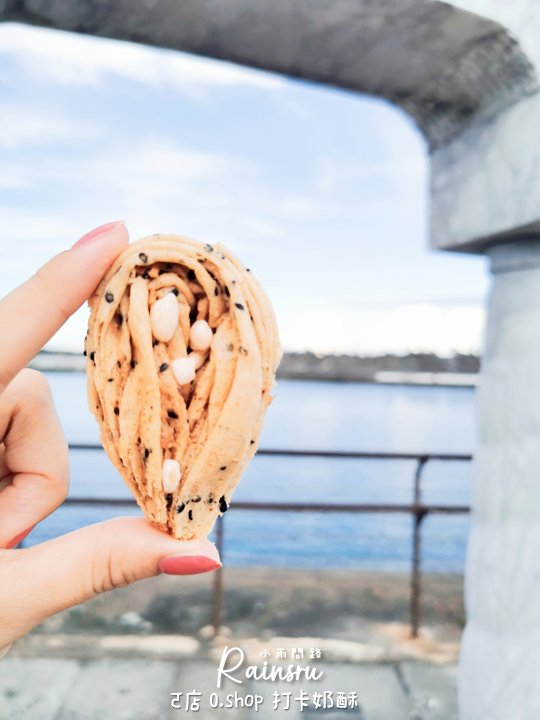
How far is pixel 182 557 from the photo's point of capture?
0.88 metres

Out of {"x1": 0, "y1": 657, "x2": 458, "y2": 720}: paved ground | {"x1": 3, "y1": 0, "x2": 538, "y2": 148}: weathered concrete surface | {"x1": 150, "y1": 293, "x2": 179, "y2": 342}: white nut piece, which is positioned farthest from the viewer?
{"x1": 0, "y1": 657, "x2": 458, "y2": 720}: paved ground

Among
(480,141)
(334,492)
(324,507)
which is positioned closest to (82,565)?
(480,141)

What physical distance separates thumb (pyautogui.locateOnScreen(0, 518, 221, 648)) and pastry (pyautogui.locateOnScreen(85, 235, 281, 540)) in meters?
0.07

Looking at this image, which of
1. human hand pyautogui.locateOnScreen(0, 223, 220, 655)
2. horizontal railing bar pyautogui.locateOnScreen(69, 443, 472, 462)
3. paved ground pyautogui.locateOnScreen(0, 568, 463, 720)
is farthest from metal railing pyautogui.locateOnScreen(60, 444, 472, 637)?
human hand pyautogui.locateOnScreen(0, 223, 220, 655)

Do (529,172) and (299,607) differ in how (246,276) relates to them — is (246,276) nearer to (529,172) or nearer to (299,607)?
(529,172)

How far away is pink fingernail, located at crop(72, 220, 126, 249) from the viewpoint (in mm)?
865

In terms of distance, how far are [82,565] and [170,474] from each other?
260mm

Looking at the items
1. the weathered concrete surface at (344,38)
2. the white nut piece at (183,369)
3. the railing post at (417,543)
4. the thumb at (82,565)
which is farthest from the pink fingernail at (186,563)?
the railing post at (417,543)

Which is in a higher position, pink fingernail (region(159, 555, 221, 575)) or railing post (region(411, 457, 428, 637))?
pink fingernail (region(159, 555, 221, 575))

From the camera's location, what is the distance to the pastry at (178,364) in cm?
80

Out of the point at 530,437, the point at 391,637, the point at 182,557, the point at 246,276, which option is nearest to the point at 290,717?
the point at 391,637

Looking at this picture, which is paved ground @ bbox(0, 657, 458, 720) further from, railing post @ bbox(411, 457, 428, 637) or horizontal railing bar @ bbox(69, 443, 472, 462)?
horizontal railing bar @ bbox(69, 443, 472, 462)

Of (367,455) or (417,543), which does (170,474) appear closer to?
(367,455)

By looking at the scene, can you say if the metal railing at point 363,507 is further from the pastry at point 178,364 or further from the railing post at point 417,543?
the pastry at point 178,364
